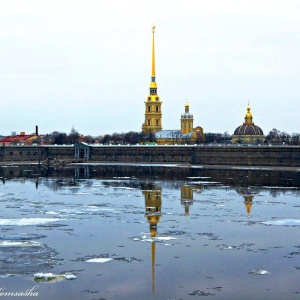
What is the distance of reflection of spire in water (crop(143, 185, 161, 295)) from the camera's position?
73.9 ft

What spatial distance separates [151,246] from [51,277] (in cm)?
496

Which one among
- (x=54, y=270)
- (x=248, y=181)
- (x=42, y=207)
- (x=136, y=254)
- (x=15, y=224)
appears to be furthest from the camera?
(x=248, y=181)

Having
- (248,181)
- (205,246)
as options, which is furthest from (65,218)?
(248,181)

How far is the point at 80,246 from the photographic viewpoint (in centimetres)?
2262

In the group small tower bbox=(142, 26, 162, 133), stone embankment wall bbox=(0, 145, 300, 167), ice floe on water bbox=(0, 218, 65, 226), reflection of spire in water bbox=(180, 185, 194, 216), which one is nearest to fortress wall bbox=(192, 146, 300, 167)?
stone embankment wall bbox=(0, 145, 300, 167)

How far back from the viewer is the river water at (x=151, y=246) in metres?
17.6

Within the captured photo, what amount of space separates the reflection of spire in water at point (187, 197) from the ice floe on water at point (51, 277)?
1282 cm

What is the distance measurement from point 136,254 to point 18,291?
16.7 feet

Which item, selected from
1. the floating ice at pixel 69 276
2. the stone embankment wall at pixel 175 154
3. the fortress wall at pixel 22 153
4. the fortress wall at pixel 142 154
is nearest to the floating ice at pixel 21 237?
the floating ice at pixel 69 276

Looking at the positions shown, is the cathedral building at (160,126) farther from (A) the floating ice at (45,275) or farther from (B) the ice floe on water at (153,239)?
(A) the floating ice at (45,275)

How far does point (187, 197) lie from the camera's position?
128 ft

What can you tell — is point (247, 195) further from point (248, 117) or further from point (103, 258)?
point (248, 117)

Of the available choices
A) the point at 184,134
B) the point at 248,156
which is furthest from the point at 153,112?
the point at 248,156

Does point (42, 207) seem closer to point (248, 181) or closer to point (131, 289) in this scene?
point (131, 289)
